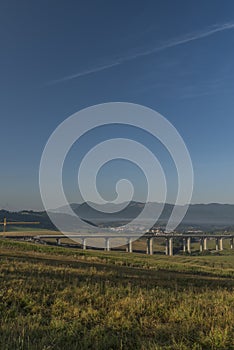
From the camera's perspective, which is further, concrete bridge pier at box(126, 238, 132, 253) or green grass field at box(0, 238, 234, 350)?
concrete bridge pier at box(126, 238, 132, 253)

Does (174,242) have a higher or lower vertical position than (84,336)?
lower

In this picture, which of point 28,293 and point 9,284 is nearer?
point 28,293

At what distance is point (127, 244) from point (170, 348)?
505ft

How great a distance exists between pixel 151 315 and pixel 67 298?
2995 millimetres

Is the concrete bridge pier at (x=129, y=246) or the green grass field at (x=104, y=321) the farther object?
the concrete bridge pier at (x=129, y=246)

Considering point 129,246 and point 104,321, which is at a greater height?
point 104,321

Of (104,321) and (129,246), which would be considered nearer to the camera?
(104,321)

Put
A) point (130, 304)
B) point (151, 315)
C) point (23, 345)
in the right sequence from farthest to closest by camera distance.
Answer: point (130, 304) < point (151, 315) < point (23, 345)

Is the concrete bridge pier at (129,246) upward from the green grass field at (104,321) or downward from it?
downward

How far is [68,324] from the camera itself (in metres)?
7.28

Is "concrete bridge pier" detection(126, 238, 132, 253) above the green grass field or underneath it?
underneath

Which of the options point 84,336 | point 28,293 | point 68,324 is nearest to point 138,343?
point 84,336

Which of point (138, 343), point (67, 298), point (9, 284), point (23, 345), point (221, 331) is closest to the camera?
point (23, 345)

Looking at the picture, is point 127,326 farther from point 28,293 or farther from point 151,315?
point 28,293
